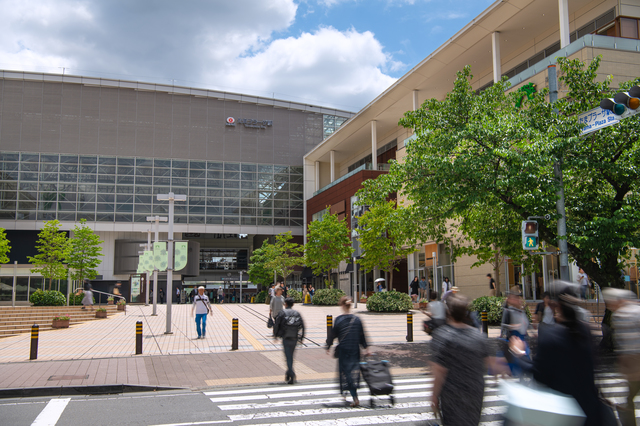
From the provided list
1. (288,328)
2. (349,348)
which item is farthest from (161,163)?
(349,348)

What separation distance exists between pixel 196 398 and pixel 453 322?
6.18m

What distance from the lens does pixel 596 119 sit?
10469mm

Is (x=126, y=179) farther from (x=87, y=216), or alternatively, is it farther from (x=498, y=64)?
(x=498, y=64)

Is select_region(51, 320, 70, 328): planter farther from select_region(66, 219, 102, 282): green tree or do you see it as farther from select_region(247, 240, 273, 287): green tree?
select_region(247, 240, 273, 287): green tree

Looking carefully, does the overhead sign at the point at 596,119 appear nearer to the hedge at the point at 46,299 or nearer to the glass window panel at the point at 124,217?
the hedge at the point at 46,299

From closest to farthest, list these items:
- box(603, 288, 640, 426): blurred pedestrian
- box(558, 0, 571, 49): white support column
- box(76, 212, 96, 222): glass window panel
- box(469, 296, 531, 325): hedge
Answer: box(603, 288, 640, 426): blurred pedestrian < box(469, 296, 531, 325): hedge < box(558, 0, 571, 49): white support column < box(76, 212, 96, 222): glass window panel

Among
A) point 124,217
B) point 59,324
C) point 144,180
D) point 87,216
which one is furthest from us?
point 144,180

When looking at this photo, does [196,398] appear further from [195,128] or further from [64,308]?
[195,128]

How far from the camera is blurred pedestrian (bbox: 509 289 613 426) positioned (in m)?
4.18

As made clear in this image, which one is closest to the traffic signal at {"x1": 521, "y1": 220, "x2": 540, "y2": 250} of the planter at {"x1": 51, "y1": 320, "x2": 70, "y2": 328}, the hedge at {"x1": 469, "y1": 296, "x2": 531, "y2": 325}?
the hedge at {"x1": 469, "y1": 296, "x2": 531, "y2": 325}

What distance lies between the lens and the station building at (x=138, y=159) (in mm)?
55969

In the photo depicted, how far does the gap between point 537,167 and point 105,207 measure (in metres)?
54.1

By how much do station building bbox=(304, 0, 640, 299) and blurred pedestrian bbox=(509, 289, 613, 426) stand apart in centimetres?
1425

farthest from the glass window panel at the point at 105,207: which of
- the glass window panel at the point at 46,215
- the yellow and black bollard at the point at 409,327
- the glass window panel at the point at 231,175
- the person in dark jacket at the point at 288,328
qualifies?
the person in dark jacket at the point at 288,328
